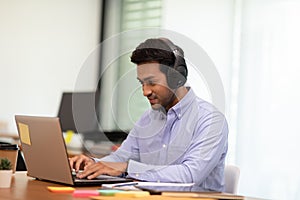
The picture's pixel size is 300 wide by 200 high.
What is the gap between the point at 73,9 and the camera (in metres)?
6.59

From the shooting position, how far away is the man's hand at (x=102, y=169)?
2.16 m

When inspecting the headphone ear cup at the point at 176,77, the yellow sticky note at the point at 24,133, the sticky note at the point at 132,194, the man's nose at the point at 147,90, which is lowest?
the sticky note at the point at 132,194

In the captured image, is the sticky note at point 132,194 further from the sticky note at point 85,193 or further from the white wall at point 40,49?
the white wall at point 40,49

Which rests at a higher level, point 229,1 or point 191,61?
point 229,1

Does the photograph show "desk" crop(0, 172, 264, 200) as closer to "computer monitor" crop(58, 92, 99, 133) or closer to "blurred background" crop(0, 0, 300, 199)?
"computer monitor" crop(58, 92, 99, 133)

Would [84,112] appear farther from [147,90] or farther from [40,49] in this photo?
[40,49]

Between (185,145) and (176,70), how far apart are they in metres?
0.28

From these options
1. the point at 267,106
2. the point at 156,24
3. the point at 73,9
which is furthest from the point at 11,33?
the point at 267,106

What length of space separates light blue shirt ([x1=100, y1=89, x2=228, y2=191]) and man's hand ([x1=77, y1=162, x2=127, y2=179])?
3cm

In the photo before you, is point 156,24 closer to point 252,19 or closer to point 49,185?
point 252,19

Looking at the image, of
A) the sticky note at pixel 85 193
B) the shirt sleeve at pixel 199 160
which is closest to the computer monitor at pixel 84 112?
the shirt sleeve at pixel 199 160

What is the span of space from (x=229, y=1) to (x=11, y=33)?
2.25m

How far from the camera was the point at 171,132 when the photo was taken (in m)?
2.29

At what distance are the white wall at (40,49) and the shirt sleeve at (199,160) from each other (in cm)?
410
